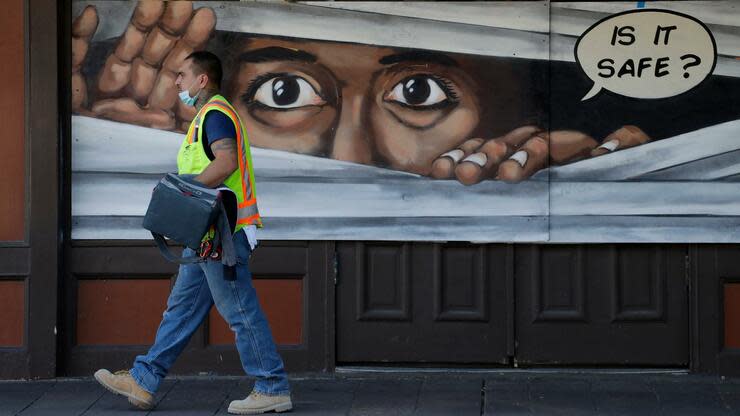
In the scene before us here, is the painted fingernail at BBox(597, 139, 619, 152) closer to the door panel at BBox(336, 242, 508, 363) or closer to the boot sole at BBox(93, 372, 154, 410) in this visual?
the door panel at BBox(336, 242, 508, 363)

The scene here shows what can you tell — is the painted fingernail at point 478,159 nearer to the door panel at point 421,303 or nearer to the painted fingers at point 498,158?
the painted fingers at point 498,158

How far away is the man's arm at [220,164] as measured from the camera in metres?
7.02

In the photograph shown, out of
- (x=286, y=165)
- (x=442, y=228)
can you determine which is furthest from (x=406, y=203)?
(x=286, y=165)

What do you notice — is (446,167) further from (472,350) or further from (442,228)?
(472,350)

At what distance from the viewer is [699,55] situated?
8227 millimetres

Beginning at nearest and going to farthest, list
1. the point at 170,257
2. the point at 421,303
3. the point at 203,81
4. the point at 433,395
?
1. the point at 170,257
2. the point at 203,81
3. the point at 433,395
4. the point at 421,303

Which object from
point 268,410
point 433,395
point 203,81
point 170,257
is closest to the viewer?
point 170,257

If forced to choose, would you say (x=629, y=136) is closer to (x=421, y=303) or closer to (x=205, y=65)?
(x=421, y=303)

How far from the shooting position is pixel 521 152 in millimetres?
8305

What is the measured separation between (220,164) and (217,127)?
8.2 inches

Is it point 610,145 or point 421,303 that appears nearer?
point 610,145

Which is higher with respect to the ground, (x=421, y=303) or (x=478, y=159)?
(x=478, y=159)

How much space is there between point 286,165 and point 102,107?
122cm

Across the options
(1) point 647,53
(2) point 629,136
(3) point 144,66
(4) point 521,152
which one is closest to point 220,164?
(3) point 144,66
